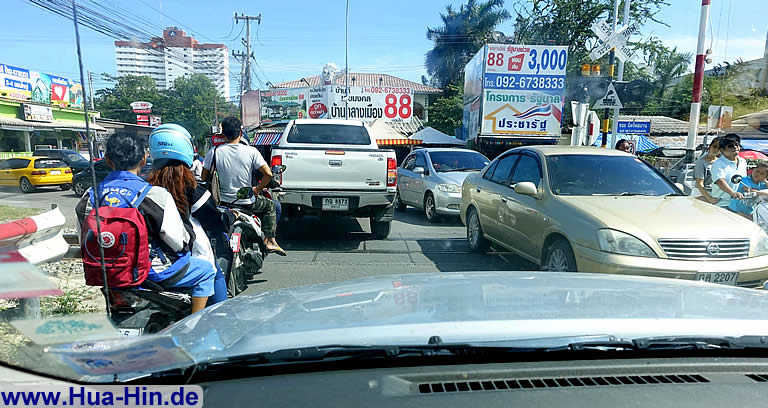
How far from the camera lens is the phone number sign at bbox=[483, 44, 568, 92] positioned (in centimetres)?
1627

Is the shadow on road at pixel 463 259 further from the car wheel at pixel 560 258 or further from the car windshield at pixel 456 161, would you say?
the car windshield at pixel 456 161

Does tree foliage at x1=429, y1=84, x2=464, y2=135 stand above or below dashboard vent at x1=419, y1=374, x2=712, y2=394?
above

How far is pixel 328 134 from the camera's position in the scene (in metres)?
8.42

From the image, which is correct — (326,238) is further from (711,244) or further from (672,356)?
(672,356)

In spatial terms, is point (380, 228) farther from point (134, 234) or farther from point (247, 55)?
point (247, 55)

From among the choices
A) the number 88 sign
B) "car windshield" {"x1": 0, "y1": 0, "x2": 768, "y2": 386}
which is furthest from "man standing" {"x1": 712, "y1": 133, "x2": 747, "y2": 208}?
the number 88 sign

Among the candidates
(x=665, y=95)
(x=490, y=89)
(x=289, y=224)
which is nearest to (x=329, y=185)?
(x=289, y=224)

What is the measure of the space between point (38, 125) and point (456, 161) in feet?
30.1

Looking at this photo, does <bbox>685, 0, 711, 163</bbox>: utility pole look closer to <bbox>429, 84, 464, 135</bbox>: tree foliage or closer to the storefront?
the storefront

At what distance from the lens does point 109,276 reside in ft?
7.73

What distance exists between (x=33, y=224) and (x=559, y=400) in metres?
2.04

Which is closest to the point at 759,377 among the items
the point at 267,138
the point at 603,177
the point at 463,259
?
the point at 603,177

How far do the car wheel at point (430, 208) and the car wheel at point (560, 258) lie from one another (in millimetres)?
4951

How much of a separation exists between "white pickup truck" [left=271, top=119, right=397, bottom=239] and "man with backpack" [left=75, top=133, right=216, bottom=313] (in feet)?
13.6
